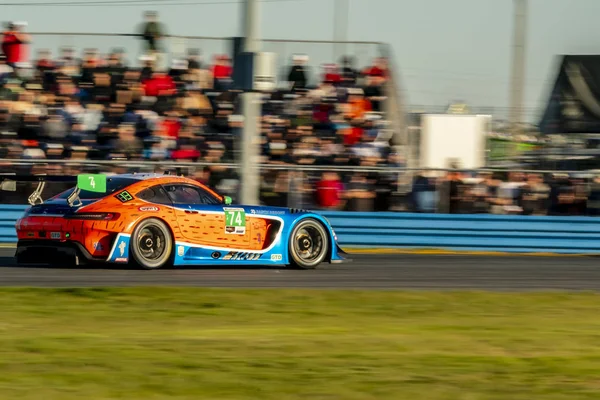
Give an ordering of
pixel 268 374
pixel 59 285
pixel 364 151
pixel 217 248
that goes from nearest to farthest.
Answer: pixel 268 374 < pixel 59 285 < pixel 217 248 < pixel 364 151

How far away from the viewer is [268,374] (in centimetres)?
609

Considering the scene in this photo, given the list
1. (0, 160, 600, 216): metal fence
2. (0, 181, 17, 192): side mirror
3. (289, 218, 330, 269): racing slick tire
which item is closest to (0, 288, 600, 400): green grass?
(289, 218, 330, 269): racing slick tire

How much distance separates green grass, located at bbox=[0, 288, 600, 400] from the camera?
18.9 ft

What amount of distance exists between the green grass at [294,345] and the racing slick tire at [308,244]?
2781mm

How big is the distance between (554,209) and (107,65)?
771 centimetres

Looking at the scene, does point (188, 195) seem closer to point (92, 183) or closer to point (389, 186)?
point (92, 183)

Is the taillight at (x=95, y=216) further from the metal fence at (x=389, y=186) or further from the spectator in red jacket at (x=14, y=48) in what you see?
the spectator in red jacket at (x=14, y=48)

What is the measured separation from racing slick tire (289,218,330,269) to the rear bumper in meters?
2.42

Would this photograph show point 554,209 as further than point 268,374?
Yes

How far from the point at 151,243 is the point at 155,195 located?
544 millimetres

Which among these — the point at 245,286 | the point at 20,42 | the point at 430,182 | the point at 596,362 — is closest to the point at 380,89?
the point at 430,182

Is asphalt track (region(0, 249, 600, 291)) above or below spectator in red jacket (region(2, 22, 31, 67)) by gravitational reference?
below

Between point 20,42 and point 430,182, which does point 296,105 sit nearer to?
point 430,182

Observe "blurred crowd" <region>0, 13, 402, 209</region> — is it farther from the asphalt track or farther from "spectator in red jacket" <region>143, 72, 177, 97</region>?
the asphalt track
